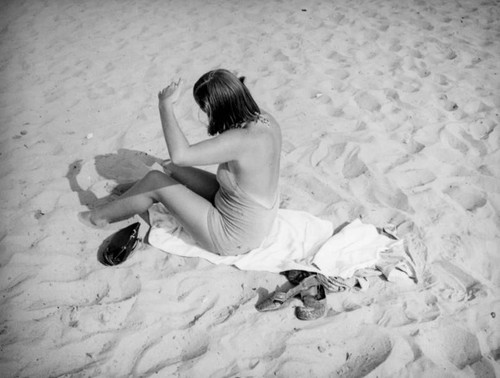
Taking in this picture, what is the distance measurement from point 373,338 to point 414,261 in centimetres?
69

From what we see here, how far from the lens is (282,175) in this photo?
10.8ft

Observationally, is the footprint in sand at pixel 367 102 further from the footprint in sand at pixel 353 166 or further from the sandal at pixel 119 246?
the sandal at pixel 119 246

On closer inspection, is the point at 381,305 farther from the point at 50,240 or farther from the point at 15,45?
the point at 15,45

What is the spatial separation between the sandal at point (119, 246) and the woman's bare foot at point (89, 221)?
5.7 inches

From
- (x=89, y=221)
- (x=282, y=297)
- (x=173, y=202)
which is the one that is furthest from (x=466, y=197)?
(x=89, y=221)

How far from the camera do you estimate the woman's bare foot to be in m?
2.80

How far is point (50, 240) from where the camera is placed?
276cm

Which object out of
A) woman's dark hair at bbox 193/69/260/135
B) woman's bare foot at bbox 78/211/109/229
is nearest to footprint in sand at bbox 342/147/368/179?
woman's dark hair at bbox 193/69/260/135

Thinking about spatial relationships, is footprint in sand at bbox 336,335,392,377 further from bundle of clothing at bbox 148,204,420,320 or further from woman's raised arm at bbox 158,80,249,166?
woman's raised arm at bbox 158,80,249,166

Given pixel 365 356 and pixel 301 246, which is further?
pixel 301 246

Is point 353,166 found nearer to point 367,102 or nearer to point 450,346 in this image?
point 367,102

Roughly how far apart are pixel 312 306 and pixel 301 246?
0.52 meters

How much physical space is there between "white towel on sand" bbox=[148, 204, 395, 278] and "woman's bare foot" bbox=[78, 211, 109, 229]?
0.40 meters

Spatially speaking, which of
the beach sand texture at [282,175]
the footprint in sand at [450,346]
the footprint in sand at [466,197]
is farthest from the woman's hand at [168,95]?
the footprint in sand at [466,197]
